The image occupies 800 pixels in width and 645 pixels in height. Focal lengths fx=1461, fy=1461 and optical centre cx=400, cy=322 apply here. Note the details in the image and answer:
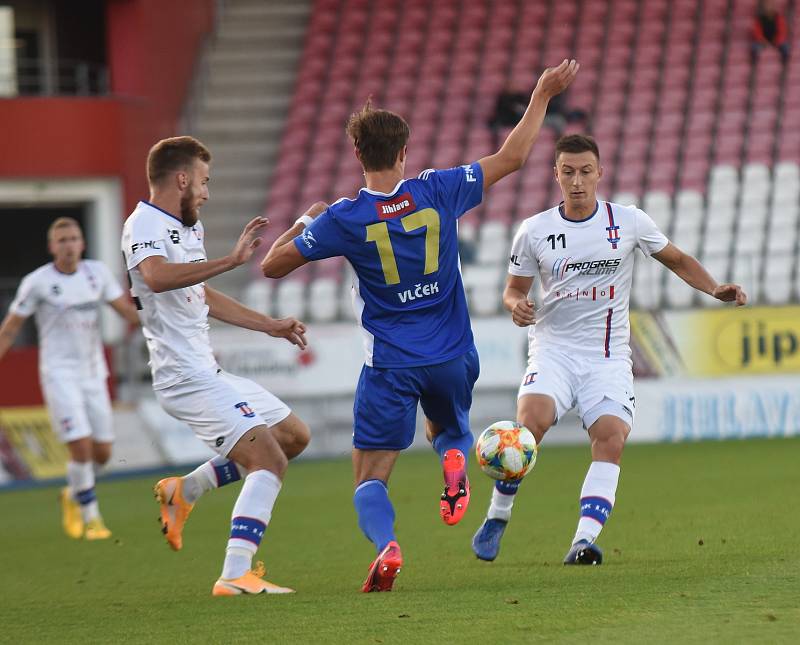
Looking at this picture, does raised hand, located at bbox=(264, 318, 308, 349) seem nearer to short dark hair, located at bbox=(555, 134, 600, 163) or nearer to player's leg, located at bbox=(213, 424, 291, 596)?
player's leg, located at bbox=(213, 424, 291, 596)

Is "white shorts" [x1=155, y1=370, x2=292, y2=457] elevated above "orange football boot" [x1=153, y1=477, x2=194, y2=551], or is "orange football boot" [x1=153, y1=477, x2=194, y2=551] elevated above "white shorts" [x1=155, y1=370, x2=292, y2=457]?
"white shorts" [x1=155, y1=370, x2=292, y2=457]

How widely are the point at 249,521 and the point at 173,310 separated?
1.14 meters

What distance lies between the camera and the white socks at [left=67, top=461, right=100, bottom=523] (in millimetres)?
10938

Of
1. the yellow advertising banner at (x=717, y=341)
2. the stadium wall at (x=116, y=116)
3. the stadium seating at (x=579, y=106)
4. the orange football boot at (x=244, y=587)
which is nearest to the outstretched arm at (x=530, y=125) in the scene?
the orange football boot at (x=244, y=587)

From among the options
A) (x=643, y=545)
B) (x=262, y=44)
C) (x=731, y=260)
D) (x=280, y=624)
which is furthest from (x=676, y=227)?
(x=280, y=624)

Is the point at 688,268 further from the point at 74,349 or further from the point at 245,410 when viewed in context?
the point at 74,349

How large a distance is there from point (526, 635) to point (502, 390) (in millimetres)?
11706

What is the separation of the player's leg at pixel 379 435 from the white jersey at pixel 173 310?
1.12 m

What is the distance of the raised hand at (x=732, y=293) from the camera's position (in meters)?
6.89

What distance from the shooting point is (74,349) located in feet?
37.8

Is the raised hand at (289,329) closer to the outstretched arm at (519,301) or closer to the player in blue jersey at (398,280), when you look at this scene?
the player in blue jersey at (398,280)

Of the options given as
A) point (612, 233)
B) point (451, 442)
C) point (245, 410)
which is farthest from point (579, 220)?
point (245, 410)

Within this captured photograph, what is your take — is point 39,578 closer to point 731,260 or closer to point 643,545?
point 643,545

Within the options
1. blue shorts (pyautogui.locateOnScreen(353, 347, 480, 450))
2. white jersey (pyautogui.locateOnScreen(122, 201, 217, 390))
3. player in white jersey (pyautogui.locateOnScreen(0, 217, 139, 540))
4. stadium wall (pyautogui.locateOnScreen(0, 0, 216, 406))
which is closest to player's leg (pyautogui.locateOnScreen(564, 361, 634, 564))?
blue shorts (pyautogui.locateOnScreen(353, 347, 480, 450))
